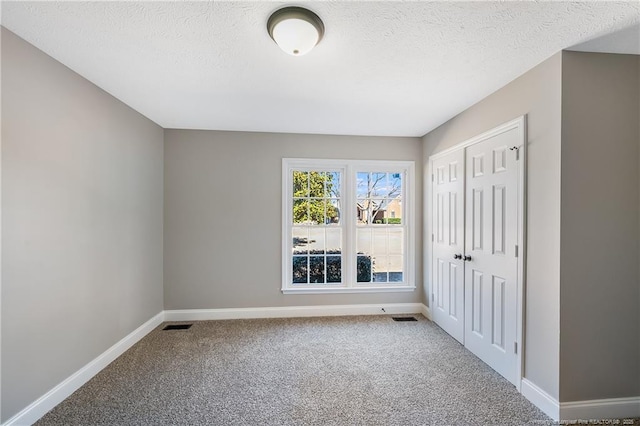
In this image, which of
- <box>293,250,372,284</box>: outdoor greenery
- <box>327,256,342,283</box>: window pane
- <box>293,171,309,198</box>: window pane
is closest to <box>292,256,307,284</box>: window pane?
<box>293,250,372,284</box>: outdoor greenery

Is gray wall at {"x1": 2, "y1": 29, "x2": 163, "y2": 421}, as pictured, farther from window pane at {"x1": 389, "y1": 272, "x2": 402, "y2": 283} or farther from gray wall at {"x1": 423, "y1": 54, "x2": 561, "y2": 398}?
gray wall at {"x1": 423, "y1": 54, "x2": 561, "y2": 398}

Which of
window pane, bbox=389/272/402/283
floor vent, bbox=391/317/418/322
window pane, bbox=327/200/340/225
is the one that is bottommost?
floor vent, bbox=391/317/418/322

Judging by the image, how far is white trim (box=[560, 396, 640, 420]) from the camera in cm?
191

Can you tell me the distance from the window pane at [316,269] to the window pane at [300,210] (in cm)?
52

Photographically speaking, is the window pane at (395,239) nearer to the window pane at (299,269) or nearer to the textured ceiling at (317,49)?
the window pane at (299,269)

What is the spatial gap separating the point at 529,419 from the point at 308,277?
2.55 meters

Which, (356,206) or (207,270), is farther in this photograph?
(356,206)

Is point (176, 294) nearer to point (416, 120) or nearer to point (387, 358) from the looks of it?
point (387, 358)

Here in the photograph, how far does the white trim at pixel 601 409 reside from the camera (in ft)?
6.27

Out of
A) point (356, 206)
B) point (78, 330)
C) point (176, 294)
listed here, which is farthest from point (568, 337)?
point (176, 294)

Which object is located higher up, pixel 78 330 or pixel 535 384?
pixel 78 330

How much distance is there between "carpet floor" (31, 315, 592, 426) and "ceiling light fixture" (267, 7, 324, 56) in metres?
2.28

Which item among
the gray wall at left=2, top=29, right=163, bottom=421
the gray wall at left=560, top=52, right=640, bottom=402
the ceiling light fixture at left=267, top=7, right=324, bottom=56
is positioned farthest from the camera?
the gray wall at left=560, top=52, right=640, bottom=402

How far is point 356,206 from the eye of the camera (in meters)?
3.94
